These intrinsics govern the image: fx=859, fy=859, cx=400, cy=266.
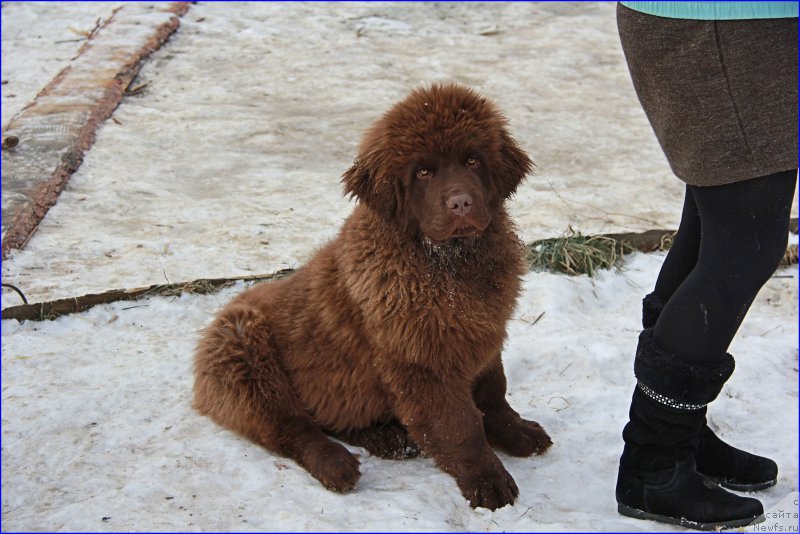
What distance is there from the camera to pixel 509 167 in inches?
120

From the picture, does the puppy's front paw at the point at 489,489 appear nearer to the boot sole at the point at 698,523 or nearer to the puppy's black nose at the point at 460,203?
the boot sole at the point at 698,523

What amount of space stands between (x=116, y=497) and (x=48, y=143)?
368 centimetres

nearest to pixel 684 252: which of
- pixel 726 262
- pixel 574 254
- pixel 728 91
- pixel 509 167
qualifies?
pixel 726 262

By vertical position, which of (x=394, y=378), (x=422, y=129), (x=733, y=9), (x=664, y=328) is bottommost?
(x=394, y=378)

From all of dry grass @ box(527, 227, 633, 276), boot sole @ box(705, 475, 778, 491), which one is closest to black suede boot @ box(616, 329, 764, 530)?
boot sole @ box(705, 475, 778, 491)

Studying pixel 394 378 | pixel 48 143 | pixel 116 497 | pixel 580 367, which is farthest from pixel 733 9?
pixel 48 143

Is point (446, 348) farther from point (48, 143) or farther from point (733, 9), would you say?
point (48, 143)

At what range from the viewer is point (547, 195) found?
5445 millimetres

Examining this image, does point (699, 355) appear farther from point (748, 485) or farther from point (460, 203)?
point (460, 203)

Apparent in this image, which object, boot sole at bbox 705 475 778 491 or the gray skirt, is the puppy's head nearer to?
the gray skirt

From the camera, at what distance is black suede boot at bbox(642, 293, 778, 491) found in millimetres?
2908

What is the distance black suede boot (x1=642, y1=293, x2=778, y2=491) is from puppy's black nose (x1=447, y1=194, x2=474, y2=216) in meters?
0.77

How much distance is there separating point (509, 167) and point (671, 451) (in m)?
1.10

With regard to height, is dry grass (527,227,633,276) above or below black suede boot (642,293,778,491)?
below
